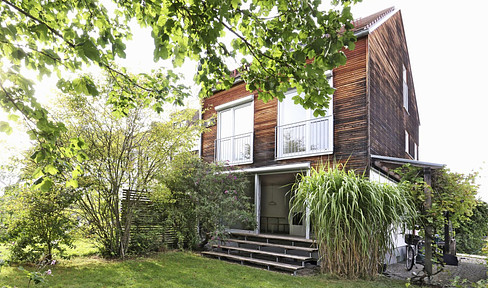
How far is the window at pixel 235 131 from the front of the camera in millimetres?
11076

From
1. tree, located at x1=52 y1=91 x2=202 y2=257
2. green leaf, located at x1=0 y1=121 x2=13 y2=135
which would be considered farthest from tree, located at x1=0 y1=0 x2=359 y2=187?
tree, located at x1=52 y1=91 x2=202 y2=257

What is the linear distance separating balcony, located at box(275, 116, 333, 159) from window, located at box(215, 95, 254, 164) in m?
1.27

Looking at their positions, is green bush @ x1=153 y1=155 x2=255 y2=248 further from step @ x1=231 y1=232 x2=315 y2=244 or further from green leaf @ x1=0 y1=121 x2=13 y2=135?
green leaf @ x1=0 y1=121 x2=13 y2=135

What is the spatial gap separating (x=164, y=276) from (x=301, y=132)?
5319 mm

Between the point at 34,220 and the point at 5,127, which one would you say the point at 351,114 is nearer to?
the point at 5,127

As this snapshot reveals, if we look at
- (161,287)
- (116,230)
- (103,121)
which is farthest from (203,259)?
(103,121)

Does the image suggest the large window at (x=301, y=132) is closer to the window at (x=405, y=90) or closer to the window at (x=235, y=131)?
the window at (x=235, y=131)

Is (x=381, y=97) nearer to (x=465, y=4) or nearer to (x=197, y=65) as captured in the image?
(x=465, y=4)

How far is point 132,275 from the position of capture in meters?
6.43

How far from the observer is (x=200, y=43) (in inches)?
125

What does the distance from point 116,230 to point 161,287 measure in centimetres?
301

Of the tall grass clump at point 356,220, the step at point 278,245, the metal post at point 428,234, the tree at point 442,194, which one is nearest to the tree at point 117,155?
the step at point 278,245

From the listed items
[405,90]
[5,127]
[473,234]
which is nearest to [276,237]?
[5,127]

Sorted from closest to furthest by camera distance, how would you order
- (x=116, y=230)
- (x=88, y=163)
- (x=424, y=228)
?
(x=424, y=228) < (x=88, y=163) < (x=116, y=230)
